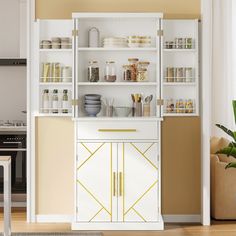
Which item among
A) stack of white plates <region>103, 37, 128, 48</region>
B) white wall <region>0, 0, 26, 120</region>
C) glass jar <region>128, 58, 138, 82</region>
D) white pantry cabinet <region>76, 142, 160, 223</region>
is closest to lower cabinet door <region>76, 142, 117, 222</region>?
white pantry cabinet <region>76, 142, 160, 223</region>

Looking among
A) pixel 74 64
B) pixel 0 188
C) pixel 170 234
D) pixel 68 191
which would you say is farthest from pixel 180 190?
pixel 0 188

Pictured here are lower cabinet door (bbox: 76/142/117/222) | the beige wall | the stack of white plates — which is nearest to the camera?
lower cabinet door (bbox: 76/142/117/222)

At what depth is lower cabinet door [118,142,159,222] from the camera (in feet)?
19.2

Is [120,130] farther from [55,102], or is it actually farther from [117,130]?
[55,102]

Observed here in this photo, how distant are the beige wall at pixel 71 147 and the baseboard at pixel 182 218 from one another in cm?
22

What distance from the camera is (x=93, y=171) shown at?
5.86 m

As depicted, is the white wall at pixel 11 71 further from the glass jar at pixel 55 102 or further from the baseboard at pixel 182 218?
the baseboard at pixel 182 218

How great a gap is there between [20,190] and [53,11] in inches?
81.8

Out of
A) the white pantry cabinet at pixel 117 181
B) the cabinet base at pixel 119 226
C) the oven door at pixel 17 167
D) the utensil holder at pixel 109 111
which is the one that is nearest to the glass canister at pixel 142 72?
the utensil holder at pixel 109 111

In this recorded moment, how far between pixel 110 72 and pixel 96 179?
3.36 feet

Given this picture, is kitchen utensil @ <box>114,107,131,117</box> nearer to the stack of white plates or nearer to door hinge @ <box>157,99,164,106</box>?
door hinge @ <box>157,99,164,106</box>

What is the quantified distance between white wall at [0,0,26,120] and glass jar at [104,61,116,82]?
1.86 metres

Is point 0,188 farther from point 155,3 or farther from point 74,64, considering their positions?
point 155,3

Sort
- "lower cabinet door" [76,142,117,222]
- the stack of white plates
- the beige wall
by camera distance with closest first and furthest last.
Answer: "lower cabinet door" [76,142,117,222], the stack of white plates, the beige wall
